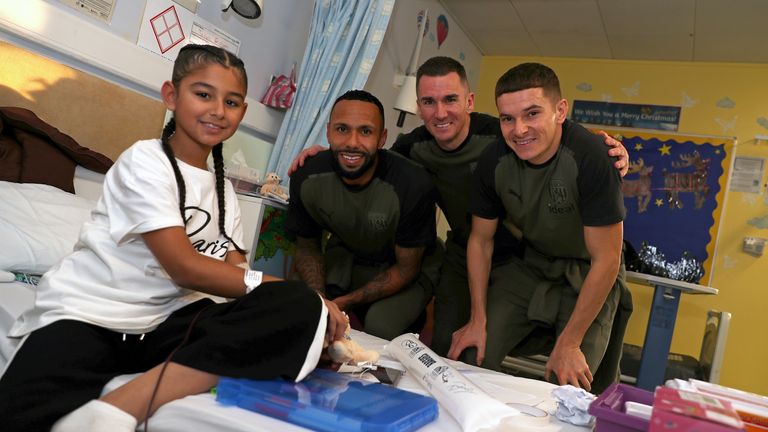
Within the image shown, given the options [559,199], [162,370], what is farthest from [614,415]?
[559,199]

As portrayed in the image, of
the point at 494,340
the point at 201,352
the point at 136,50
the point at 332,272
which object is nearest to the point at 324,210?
the point at 332,272

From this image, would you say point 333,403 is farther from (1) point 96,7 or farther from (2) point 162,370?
(1) point 96,7

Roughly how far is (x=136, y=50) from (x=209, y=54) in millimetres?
1228

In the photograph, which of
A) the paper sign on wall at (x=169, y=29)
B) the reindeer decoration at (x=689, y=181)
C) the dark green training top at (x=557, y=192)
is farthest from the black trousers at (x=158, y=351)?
the reindeer decoration at (x=689, y=181)

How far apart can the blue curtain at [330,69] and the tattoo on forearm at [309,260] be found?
28.3 inches

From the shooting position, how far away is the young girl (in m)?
1.00

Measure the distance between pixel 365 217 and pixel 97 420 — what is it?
1.50 m

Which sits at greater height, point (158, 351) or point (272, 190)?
point (272, 190)

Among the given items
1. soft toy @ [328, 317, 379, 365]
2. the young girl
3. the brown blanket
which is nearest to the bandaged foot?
the young girl

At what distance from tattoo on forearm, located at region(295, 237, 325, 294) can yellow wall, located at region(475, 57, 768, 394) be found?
327 centimetres

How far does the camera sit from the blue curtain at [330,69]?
3.13m

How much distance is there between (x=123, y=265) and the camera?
3.95 ft

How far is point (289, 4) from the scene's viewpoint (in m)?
3.32

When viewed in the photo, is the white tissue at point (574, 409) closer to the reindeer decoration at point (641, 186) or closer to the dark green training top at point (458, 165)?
the dark green training top at point (458, 165)
